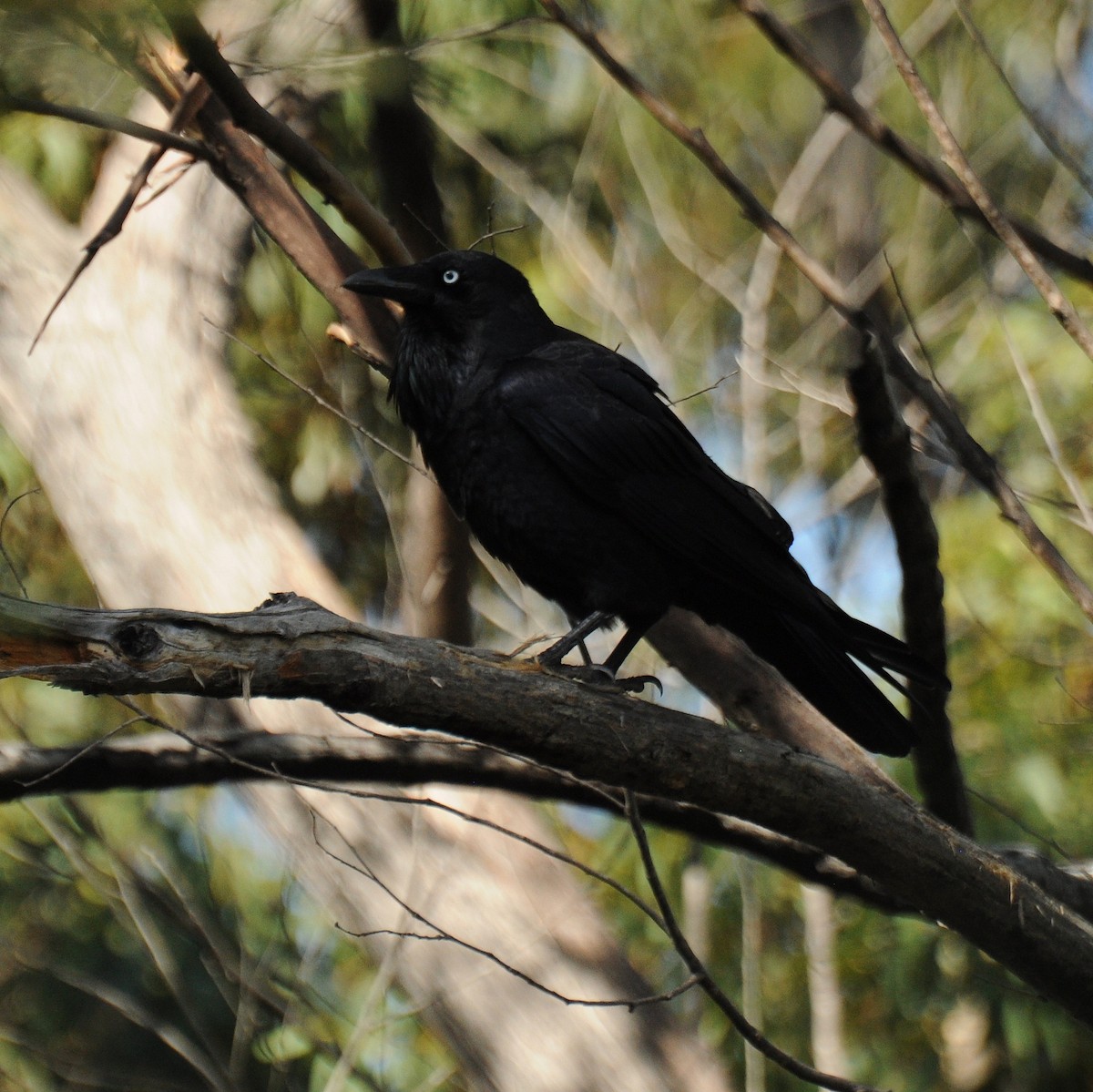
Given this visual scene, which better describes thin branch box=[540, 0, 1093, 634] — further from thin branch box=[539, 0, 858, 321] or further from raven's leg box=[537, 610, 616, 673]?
raven's leg box=[537, 610, 616, 673]

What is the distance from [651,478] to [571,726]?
1.21m

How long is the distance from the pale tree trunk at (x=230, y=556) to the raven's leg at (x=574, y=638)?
4.62ft

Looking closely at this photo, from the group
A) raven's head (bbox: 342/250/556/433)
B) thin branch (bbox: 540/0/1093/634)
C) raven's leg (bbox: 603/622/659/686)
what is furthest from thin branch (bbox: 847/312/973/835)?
raven's head (bbox: 342/250/556/433)

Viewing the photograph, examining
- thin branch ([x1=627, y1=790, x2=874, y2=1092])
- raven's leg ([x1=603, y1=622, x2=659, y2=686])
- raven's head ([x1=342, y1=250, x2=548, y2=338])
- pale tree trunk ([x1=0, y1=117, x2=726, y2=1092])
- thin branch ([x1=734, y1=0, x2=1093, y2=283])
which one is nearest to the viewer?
thin branch ([x1=627, y1=790, x2=874, y2=1092])

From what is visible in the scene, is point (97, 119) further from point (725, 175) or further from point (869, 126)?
point (869, 126)

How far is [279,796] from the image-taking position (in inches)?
208

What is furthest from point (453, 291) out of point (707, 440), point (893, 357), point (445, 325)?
point (707, 440)

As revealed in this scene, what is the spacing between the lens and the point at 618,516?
3699mm

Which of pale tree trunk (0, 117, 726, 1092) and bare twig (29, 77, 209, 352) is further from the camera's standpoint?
pale tree trunk (0, 117, 726, 1092)

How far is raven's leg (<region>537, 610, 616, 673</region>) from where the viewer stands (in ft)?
11.5

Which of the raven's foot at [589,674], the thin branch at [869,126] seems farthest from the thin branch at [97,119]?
the raven's foot at [589,674]

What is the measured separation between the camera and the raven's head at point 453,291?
400cm

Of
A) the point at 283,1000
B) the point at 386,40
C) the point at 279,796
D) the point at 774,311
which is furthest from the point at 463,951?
the point at 774,311

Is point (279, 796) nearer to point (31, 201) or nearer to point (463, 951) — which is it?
point (463, 951)
